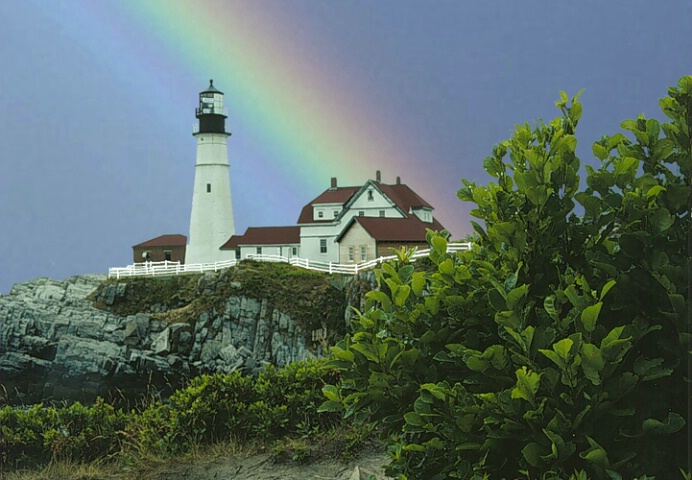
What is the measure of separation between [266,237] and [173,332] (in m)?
11.0

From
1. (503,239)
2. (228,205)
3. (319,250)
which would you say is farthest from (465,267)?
(228,205)

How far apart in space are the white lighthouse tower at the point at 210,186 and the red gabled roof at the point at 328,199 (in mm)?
4279

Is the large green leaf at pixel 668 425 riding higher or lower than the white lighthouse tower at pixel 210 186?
lower

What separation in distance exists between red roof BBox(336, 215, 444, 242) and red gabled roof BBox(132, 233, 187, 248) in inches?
479

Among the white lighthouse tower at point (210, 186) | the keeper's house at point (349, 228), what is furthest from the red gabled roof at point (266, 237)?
the white lighthouse tower at point (210, 186)

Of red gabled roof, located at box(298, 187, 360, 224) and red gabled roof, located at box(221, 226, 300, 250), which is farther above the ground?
red gabled roof, located at box(298, 187, 360, 224)

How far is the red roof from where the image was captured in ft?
116

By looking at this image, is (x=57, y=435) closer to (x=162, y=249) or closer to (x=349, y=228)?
(x=349, y=228)

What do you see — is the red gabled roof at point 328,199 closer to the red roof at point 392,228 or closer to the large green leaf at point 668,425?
the red roof at point 392,228

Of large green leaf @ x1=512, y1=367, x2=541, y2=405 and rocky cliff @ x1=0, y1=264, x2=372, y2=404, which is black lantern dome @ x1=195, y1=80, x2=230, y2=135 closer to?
rocky cliff @ x1=0, y1=264, x2=372, y2=404

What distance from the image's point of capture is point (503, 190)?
3.69 m

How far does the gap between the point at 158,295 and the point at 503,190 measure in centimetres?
3298

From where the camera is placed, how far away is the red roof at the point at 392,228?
35.4 metres

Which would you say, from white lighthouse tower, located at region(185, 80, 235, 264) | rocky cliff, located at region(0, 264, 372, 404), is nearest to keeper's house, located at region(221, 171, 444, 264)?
white lighthouse tower, located at region(185, 80, 235, 264)
